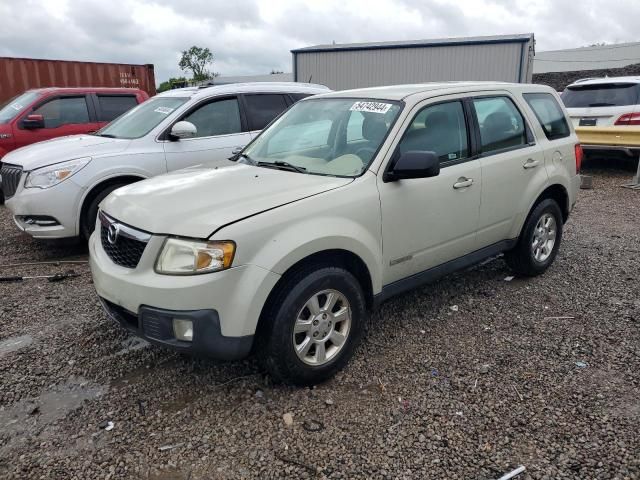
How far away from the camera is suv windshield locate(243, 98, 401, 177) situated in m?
3.44

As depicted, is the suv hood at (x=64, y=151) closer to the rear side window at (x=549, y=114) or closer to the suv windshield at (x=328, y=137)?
the suv windshield at (x=328, y=137)

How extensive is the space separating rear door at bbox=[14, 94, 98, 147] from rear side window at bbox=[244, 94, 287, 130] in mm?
3446

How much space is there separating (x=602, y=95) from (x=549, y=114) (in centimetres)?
580

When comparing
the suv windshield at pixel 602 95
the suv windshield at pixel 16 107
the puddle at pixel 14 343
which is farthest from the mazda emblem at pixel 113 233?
the suv windshield at pixel 602 95

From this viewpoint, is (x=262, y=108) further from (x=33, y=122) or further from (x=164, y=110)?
(x=33, y=122)

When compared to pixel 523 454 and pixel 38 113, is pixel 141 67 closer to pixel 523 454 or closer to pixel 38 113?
pixel 38 113

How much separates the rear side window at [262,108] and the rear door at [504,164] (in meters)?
2.98

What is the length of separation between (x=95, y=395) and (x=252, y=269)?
1333 mm

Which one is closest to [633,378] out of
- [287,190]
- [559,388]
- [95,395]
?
[559,388]

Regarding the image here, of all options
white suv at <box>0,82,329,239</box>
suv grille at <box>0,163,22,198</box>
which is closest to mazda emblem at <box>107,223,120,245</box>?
white suv at <box>0,82,329,239</box>

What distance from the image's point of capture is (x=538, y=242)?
15.7 feet

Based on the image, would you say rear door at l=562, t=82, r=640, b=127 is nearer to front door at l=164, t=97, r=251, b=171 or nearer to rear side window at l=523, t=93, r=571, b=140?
rear side window at l=523, t=93, r=571, b=140

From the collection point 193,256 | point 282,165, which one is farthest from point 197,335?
point 282,165

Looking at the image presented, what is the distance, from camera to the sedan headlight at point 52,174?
17.2ft
